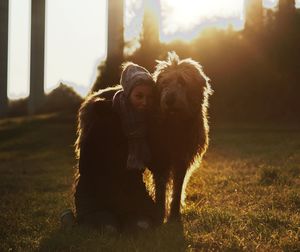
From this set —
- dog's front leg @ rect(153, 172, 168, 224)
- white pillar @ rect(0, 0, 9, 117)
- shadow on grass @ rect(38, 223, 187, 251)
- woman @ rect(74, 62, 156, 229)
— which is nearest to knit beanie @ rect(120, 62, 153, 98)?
woman @ rect(74, 62, 156, 229)

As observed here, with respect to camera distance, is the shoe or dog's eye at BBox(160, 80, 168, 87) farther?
the shoe

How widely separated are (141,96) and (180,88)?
0.39 m

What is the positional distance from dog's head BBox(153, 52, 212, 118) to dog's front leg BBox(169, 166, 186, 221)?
62 cm

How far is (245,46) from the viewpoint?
86.2ft

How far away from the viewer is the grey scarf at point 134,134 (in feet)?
17.9

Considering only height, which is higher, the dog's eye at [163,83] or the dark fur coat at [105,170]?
the dog's eye at [163,83]

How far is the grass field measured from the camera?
200 inches

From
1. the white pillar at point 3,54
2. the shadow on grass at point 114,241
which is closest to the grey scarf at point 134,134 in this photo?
the shadow on grass at point 114,241

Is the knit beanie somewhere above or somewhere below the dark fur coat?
above

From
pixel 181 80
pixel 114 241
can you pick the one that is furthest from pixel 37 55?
pixel 114 241

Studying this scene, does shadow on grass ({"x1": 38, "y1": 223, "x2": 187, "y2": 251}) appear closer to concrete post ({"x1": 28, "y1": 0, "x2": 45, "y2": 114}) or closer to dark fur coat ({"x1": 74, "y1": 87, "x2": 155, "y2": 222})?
dark fur coat ({"x1": 74, "y1": 87, "x2": 155, "y2": 222})

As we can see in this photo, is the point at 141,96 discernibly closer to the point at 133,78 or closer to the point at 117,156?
the point at 133,78

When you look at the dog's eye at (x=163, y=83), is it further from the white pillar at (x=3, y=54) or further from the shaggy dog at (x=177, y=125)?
the white pillar at (x=3, y=54)

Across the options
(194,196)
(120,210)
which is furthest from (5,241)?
(194,196)
